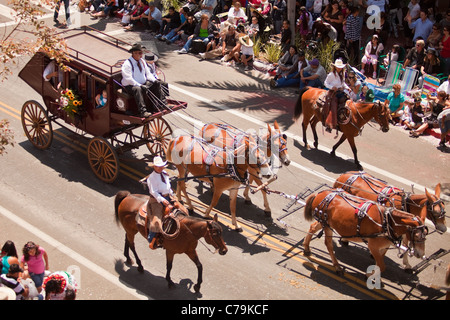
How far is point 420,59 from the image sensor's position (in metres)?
20.4

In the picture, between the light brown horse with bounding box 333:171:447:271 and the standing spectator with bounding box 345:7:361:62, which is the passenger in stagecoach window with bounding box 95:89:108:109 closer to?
the light brown horse with bounding box 333:171:447:271

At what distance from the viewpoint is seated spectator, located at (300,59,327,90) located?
67.2 feet

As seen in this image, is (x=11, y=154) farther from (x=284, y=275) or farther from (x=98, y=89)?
(x=284, y=275)

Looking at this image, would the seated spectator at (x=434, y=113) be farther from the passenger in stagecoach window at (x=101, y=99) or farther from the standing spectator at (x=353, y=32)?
the passenger in stagecoach window at (x=101, y=99)

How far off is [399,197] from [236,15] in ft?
43.3

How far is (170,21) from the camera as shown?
2447cm

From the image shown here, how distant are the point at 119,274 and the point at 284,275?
3.36 m

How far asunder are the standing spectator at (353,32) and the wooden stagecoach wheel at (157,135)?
882cm

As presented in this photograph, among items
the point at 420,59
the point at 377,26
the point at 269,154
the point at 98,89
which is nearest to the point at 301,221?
the point at 269,154

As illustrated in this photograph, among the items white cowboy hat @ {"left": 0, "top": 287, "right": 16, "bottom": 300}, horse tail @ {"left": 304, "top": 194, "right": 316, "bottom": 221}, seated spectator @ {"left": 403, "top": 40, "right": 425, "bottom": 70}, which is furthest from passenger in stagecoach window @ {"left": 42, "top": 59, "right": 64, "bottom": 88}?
seated spectator @ {"left": 403, "top": 40, "right": 425, "bottom": 70}

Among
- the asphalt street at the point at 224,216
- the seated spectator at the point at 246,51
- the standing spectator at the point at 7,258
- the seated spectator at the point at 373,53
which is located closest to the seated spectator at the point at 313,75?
the asphalt street at the point at 224,216

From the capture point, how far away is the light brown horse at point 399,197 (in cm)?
1170

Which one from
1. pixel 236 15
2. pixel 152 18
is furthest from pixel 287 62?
pixel 152 18

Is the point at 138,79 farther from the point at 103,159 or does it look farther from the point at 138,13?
the point at 138,13
